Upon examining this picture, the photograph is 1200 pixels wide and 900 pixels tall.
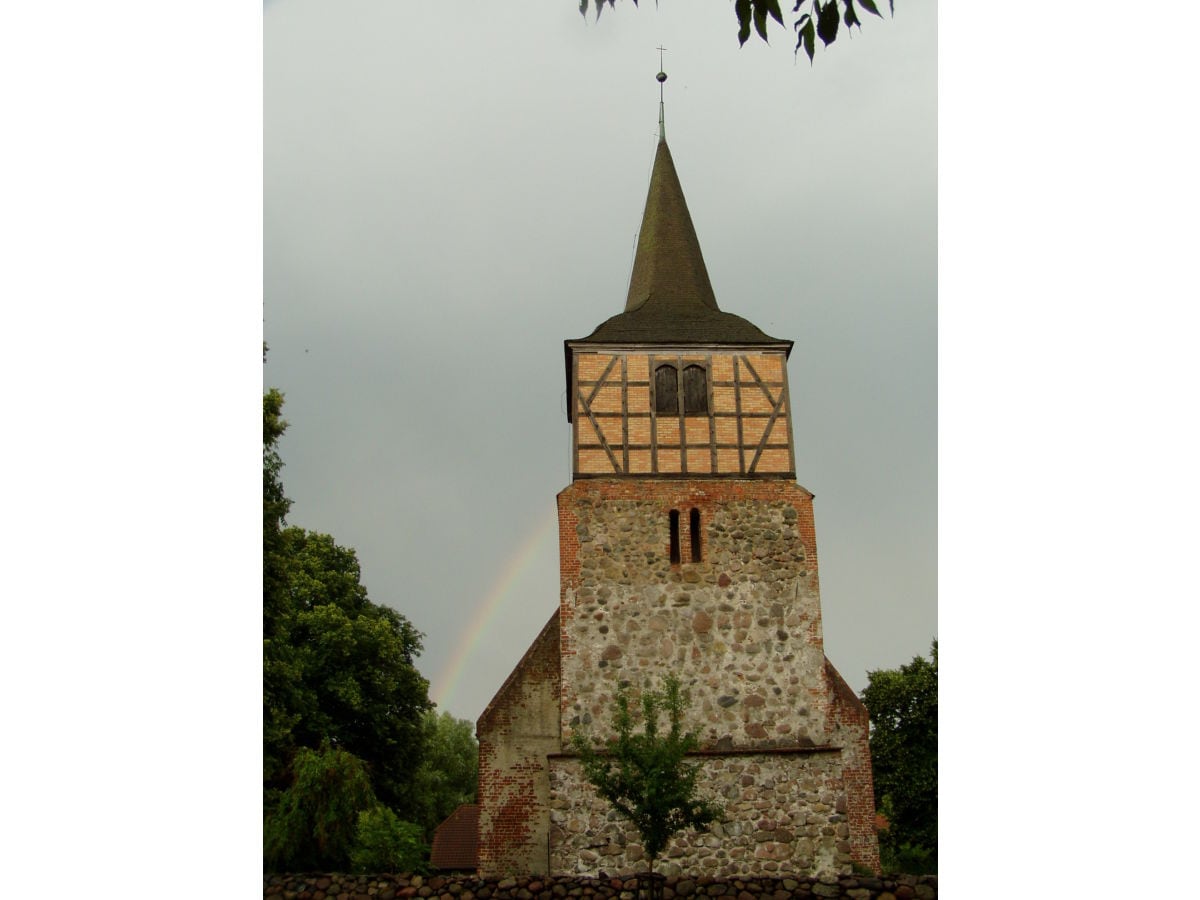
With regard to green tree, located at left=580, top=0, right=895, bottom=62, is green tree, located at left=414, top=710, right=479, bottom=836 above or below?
below

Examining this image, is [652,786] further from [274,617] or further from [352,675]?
[352,675]

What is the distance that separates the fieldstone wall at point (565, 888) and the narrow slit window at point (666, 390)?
7.18 meters

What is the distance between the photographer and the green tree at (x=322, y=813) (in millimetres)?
14750

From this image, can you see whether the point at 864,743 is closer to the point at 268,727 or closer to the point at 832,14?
the point at 268,727

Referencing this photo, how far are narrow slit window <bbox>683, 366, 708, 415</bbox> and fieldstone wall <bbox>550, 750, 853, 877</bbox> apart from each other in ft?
17.3

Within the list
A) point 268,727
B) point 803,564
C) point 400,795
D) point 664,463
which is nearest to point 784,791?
point 803,564

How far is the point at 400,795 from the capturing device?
2511cm

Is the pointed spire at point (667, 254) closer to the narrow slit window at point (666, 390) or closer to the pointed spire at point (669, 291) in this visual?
the pointed spire at point (669, 291)

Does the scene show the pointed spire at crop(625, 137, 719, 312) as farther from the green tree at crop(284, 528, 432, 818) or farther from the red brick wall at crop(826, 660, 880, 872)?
the green tree at crop(284, 528, 432, 818)

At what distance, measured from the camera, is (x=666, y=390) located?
16141 mm

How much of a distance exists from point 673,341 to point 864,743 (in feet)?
22.3

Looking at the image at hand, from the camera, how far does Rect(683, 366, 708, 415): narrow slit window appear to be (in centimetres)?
1598

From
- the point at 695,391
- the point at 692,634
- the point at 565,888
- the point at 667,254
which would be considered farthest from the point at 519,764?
the point at 667,254

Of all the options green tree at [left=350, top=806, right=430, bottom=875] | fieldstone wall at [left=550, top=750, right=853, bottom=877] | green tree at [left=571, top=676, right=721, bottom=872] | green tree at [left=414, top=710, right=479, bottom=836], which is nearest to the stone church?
fieldstone wall at [left=550, top=750, right=853, bottom=877]
